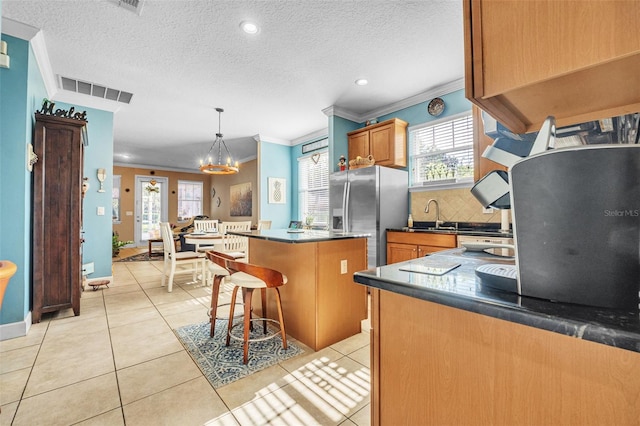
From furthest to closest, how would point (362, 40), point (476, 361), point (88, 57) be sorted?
point (88, 57), point (362, 40), point (476, 361)

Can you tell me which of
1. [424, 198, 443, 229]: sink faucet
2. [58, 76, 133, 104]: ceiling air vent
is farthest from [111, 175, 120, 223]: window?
[424, 198, 443, 229]: sink faucet

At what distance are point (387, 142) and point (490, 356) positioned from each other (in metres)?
→ 3.73

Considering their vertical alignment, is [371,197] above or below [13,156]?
below

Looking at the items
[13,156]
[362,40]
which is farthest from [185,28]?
[13,156]

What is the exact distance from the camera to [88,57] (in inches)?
122

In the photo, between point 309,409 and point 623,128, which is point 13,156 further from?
point 623,128

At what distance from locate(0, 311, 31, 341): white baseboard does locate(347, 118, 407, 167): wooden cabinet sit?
4.37 m

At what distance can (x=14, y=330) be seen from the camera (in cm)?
244

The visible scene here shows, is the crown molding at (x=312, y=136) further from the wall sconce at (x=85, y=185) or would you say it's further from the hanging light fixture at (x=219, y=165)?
the wall sconce at (x=85, y=185)

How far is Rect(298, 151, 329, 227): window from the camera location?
227 inches

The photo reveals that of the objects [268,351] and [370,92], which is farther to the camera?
[370,92]

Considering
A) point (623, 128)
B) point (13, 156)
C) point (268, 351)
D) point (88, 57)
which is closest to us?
point (623, 128)

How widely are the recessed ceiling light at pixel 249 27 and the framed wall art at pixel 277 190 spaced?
3.72 m

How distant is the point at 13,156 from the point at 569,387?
12.8ft
